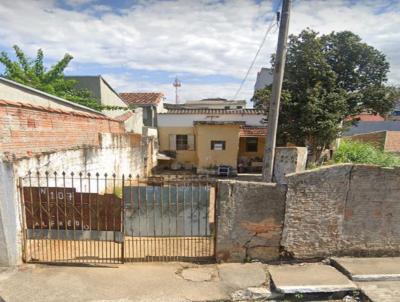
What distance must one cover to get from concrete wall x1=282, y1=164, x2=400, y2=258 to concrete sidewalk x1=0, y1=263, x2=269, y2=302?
1.04 metres

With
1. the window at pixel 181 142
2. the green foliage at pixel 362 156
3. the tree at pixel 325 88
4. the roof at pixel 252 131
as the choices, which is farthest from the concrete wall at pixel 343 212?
the window at pixel 181 142

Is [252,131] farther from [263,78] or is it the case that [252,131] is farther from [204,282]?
[204,282]

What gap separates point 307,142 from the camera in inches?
482

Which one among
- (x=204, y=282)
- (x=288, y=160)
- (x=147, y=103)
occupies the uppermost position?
(x=147, y=103)

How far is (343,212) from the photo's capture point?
494 centimetres

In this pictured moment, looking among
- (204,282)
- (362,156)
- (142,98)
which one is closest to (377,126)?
(362,156)

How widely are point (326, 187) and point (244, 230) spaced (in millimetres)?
1625

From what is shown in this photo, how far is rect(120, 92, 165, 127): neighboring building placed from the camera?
2127 cm

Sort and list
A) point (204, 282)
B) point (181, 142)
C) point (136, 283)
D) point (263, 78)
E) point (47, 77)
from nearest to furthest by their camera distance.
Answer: point (136, 283), point (204, 282), point (47, 77), point (181, 142), point (263, 78)

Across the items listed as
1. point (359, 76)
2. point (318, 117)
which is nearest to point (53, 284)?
point (318, 117)

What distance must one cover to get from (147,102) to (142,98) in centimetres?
91

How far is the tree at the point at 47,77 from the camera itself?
13664 mm

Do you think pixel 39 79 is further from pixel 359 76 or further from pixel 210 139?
pixel 359 76

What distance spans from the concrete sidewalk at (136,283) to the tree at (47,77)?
10562 millimetres
